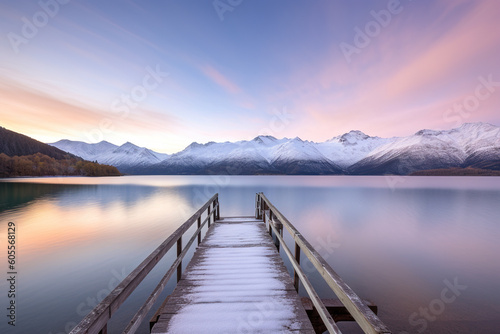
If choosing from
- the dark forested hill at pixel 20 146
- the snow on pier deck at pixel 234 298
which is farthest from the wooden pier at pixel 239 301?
the dark forested hill at pixel 20 146

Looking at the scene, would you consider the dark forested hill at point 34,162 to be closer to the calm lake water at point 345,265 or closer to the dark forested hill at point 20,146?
the dark forested hill at point 20,146

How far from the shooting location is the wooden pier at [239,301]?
7.94ft

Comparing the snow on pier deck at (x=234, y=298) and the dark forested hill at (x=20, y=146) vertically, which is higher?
the dark forested hill at (x=20, y=146)

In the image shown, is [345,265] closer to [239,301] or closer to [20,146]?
[239,301]

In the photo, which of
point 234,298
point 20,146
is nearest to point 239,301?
point 234,298

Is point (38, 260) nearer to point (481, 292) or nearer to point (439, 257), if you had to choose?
point (481, 292)

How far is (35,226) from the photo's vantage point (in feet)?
59.5

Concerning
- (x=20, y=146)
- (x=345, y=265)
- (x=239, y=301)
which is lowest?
(x=345, y=265)

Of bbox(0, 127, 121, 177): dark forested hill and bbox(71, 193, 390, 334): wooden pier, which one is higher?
bbox(0, 127, 121, 177): dark forested hill

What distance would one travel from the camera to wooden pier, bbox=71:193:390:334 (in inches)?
95.3

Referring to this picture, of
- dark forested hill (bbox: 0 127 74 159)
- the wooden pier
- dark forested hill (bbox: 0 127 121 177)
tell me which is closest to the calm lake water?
the wooden pier

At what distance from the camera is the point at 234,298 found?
4.29 meters

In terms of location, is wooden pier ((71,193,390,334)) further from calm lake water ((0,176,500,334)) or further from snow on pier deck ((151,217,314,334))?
calm lake water ((0,176,500,334))

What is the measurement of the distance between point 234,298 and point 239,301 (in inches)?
5.5
